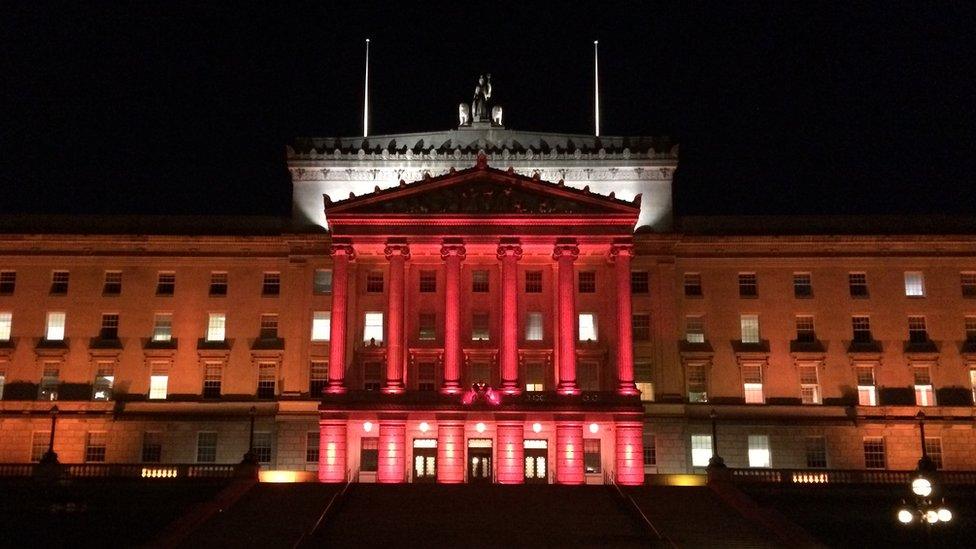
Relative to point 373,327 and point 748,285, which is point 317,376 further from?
point 748,285

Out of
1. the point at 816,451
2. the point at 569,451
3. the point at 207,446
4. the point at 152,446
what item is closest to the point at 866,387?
the point at 816,451

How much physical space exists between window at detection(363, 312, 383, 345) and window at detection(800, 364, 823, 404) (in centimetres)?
2695

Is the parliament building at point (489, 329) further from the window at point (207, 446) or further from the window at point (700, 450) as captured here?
the window at point (700, 450)

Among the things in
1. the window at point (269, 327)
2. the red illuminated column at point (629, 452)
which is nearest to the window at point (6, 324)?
the window at point (269, 327)

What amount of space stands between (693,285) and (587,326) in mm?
7997

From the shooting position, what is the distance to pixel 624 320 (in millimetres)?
70125

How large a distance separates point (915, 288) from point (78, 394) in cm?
5446

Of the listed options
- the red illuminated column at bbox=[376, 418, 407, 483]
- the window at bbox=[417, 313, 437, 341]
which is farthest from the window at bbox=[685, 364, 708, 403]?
the red illuminated column at bbox=[376, 418, 407, 483]

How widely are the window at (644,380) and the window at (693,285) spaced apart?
19.1 ft

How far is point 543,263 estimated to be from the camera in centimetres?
7362

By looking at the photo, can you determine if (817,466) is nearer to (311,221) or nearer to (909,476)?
(909,476)

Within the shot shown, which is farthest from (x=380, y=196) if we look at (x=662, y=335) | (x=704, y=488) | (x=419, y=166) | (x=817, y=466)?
(x=817, y=466)

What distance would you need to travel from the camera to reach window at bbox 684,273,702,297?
75.5 metres

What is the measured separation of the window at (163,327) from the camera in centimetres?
7500
